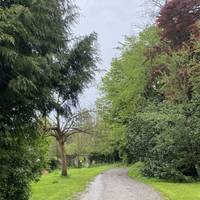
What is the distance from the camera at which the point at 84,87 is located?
12023 mm

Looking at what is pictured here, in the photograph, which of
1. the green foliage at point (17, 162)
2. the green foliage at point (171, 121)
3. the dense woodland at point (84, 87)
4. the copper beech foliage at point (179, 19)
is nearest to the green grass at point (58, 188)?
the dense woodland at point (84, 87)

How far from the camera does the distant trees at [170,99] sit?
27.2 metres

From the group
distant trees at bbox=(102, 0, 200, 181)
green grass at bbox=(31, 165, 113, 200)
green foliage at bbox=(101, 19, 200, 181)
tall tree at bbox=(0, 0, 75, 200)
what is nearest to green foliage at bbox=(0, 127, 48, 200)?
tall tree at bbox=(0, 0, 75, 200)

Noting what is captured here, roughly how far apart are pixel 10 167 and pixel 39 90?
275 centimetres

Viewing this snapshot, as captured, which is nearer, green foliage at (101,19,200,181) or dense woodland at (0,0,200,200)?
dense woodland at (0,0,200,200)

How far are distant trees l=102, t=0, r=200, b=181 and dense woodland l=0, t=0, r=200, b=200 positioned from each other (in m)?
0.07

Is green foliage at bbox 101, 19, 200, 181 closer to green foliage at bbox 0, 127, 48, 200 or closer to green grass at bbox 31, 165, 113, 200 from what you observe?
green grass at bbox 31, 165, 113, 200

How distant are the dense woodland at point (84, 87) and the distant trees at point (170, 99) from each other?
0.22 feet

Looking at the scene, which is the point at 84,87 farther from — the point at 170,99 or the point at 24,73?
the point at 170,99

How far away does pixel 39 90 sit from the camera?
10.1 metres

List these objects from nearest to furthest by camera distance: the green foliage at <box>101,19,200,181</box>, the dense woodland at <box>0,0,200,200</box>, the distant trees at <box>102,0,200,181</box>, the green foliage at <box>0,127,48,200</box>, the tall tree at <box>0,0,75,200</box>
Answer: the tall tree at <box>0,0,75,200</box>, the dense woodland at <box>0,0,200,200</box>, the green foliage at <box>0,127,48,200</box>, the green foliage at <box>101,19,200,181</box>, the distant trees at <box>102,0,200,181</box>

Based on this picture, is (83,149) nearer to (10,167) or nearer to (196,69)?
(196,69)

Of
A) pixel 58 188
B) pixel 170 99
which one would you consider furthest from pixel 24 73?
pixel 170 99

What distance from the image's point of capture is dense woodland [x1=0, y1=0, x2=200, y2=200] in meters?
9.47
